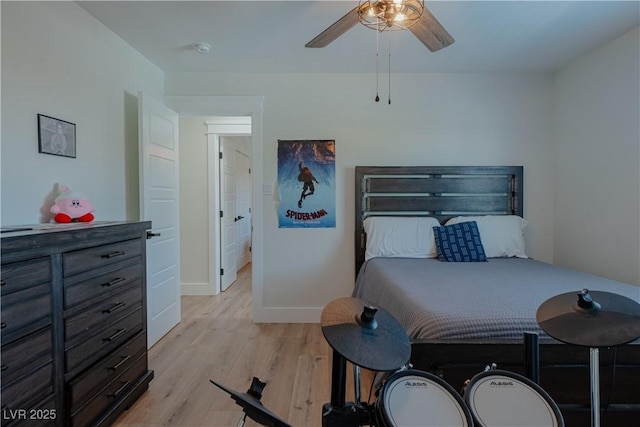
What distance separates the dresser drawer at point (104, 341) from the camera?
1.44 m

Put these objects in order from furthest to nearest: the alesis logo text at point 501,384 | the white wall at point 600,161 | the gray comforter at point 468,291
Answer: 1. the white wall at point 600,161
2. the gray comforter at point 468,291
3. the alesis logo text at point 501,384

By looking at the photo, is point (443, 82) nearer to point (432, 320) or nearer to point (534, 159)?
point (534, 159)

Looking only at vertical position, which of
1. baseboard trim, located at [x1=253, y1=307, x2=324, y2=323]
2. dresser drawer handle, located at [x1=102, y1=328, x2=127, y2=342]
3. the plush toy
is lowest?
baseboard trim, located at [x1=253, y1=307, x2=324, y2=323]

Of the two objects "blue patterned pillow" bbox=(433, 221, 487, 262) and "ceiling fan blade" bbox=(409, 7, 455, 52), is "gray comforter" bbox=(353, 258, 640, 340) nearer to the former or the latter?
"blue patterned pillow" bbox=(433, 221, 487, 262)

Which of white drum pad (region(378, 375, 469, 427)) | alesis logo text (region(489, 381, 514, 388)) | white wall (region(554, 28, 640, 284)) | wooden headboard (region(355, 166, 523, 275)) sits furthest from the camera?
wooden headboard (region(355, 166, 523, 275))

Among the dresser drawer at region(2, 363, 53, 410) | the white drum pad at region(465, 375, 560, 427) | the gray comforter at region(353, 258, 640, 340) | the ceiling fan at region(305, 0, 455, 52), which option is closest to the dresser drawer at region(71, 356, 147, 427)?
the dresser drawer at region(2, 363, 53, 410)

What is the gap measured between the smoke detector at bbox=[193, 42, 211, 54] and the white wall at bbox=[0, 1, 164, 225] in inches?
21.1

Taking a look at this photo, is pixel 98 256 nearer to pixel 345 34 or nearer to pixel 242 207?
pixel 345 34

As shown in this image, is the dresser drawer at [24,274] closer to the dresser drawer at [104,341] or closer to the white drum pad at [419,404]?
the dresser drawer at [104,341]

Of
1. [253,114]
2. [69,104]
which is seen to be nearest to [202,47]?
[253,114]

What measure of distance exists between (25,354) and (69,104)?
1.49 m

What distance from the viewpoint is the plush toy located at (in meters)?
1.77

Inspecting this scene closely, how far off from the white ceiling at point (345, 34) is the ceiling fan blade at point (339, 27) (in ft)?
1.06

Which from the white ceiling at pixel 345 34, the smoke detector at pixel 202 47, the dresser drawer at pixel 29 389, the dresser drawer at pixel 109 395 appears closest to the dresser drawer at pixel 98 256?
the dresser drawer at pixel 29 389
